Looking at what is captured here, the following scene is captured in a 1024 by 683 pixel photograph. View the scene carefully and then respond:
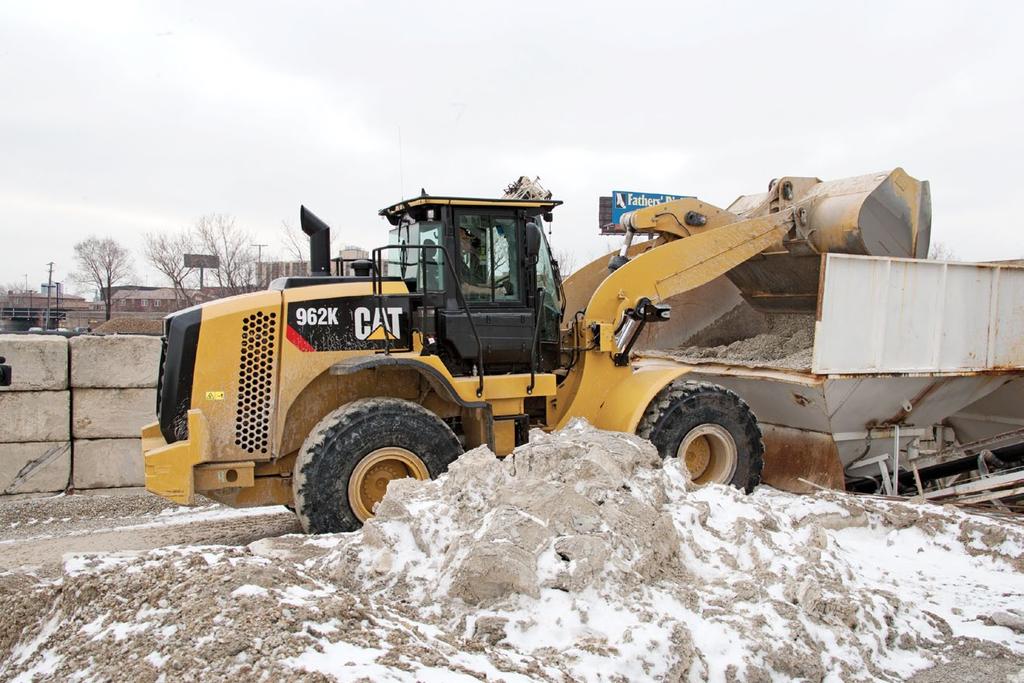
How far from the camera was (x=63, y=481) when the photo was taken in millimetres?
8000

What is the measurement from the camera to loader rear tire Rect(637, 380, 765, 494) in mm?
6617

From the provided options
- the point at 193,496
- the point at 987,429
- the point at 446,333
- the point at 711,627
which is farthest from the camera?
the point at 987,429

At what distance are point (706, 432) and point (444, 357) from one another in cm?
219

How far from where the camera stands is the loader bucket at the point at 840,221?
7.48m

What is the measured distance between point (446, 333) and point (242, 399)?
1.49 metres

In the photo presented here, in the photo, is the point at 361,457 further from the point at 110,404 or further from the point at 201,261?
the point at 201,261

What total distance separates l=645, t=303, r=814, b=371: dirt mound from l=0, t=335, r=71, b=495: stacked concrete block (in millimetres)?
5910

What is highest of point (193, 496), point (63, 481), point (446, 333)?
point (446, 333)

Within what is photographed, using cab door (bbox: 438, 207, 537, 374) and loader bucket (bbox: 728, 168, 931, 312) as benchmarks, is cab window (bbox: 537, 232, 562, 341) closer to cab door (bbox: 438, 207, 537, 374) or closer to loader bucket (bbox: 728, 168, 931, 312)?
cab door (bbox: 438, 207, 537, 374)

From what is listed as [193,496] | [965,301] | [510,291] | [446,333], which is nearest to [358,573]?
[193,496]

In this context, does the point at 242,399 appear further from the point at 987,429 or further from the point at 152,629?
the point at 987,429

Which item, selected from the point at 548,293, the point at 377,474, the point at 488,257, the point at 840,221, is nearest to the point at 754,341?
the point at 840,221

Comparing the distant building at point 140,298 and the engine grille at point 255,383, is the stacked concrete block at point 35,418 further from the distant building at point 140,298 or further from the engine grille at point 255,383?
the distant building at point 140,298

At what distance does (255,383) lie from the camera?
18.5ft
